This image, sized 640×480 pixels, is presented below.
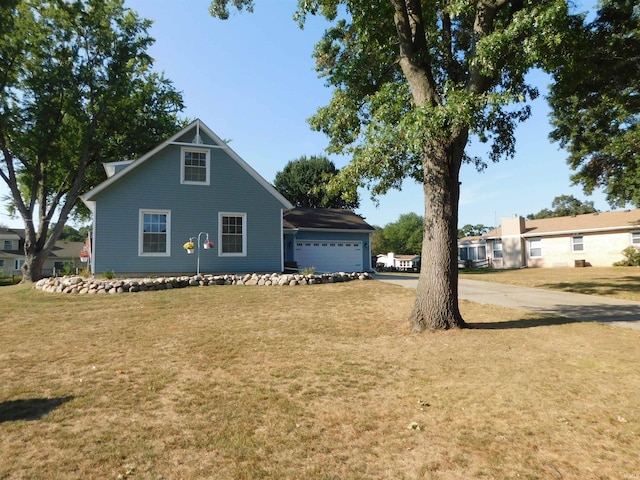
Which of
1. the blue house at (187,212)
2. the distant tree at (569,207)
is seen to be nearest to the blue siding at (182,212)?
the blue house at (187,212)

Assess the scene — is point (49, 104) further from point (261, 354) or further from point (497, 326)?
point (497, 326)

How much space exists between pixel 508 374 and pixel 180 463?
4.11 meters

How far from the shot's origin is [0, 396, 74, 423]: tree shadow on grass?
3859 millimetres

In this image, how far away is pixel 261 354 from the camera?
6.16 meters

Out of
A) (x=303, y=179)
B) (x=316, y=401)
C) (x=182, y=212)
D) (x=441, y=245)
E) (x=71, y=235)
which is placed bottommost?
(x=316, y=401)

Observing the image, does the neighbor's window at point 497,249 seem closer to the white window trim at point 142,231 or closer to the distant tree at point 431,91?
the distant tree at point 431,91

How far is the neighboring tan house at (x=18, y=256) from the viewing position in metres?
44.2

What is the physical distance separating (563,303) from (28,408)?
39.5 ft

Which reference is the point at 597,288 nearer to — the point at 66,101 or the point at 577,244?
the point at 577,244

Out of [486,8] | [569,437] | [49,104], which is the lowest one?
[569,437]

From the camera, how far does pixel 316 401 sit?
4.38 metres

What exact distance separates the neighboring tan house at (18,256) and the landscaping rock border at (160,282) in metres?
33.9

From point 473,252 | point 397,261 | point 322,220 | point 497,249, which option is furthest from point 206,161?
point 473,252

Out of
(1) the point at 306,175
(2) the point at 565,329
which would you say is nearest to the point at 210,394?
(2) the point at 565,329
